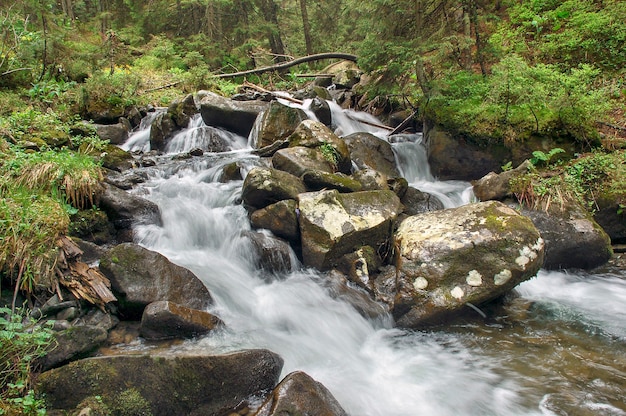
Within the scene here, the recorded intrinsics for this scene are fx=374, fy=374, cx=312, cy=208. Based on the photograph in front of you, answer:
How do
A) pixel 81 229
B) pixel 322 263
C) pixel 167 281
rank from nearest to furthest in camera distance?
pixel 167 281 < pixel 81 229 < pixel 322 263

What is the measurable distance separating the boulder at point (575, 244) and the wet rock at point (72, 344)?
638 cm

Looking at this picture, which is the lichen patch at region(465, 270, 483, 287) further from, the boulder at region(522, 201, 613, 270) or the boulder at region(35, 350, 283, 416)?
the boulder at region(35, 350, 283, 416)

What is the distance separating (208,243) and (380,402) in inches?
152

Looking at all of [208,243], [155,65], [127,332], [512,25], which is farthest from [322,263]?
[155,65]

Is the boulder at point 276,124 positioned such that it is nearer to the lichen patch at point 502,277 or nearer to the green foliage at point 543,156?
the green foliage at point 543,156

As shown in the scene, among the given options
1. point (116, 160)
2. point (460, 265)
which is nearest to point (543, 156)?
point (460, 265)

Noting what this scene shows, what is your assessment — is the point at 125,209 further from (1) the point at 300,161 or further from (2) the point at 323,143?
(2) the point at 323,143

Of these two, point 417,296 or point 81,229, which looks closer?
point 417,296

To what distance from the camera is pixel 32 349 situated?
2918mm

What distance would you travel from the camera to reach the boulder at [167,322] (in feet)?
11.8

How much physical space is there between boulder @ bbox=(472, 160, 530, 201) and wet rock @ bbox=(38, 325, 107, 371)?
6.71m

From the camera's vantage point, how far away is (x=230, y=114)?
10734mm

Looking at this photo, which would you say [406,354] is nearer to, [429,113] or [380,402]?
[380,402]

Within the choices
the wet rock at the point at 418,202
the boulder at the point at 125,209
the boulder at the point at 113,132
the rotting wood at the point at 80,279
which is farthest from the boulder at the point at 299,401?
the boulder at the point at 113,132
